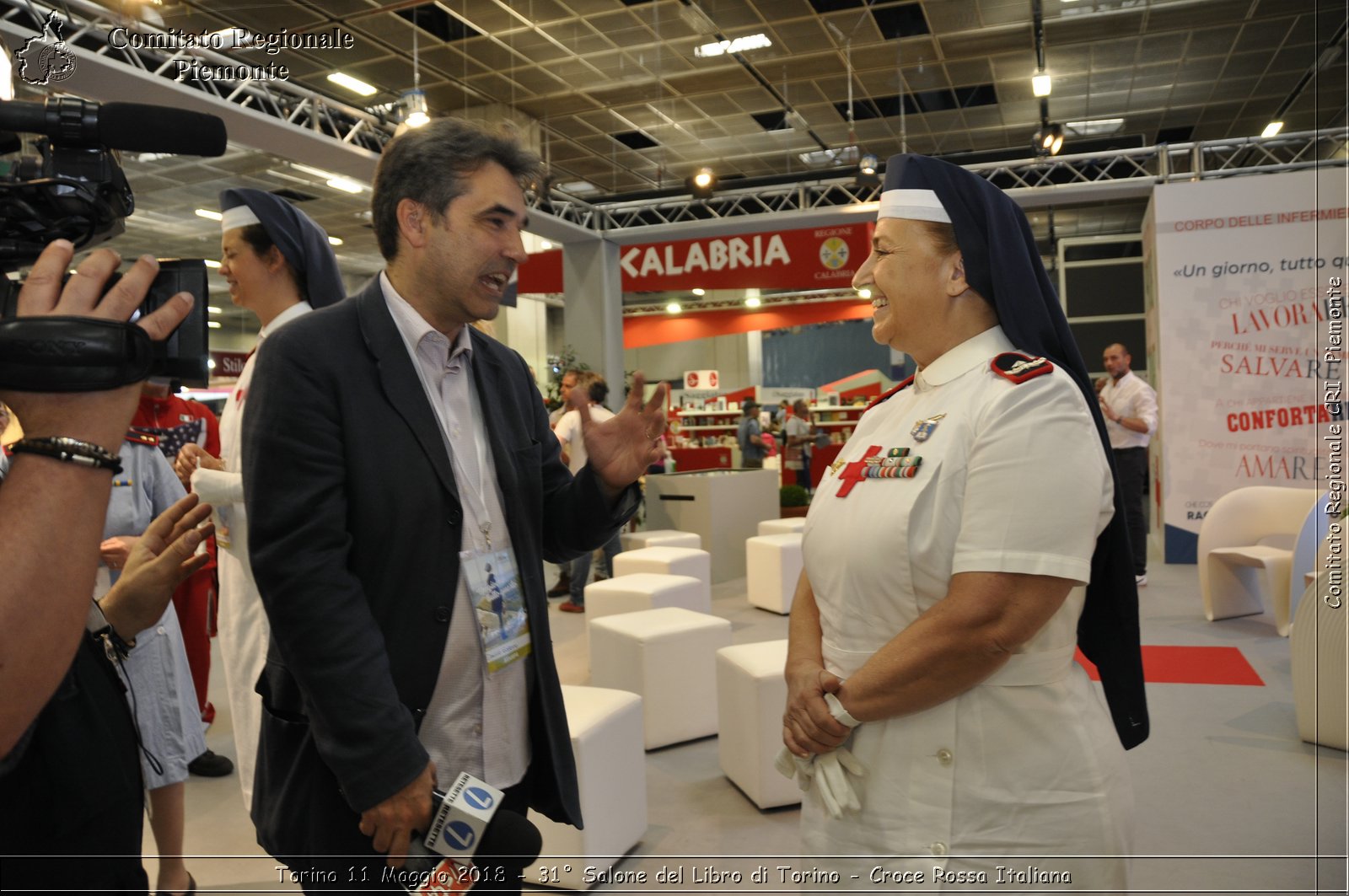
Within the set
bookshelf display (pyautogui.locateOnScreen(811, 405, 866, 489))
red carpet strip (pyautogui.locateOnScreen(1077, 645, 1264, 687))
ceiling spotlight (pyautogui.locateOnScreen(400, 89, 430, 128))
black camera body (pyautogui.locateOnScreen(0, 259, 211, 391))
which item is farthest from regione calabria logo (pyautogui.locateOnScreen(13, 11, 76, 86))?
bookshelf display (pyautogui.locateOnScreen(811, 405, 866, 489))

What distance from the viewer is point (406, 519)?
131 centimetres

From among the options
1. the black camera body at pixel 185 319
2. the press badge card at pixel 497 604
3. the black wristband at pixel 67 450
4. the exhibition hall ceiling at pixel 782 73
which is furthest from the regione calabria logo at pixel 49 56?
the black wristband at pixel 67 450

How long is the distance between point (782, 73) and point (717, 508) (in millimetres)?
5068

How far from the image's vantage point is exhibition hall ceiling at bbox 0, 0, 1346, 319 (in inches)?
336

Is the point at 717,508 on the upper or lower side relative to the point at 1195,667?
upper

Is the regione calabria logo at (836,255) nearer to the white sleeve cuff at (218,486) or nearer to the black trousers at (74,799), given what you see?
the white sleeve cuff at (218,486)

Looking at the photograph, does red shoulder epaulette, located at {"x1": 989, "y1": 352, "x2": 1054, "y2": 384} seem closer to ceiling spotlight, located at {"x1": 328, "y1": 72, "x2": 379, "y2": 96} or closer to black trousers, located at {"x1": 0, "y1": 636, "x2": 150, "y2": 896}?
black trousers, located at {"x1": 0, "y1": 636, "x2": 150, "y2": 896}

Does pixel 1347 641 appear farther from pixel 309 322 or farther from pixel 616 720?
pixel 309 322

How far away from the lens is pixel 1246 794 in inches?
124

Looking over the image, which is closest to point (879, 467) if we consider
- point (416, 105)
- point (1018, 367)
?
point (1018, 367)

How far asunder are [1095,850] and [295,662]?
119 cm

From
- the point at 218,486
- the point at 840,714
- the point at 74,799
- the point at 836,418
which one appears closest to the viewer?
the point at 74,799

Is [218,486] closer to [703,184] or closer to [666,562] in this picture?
[666,562]

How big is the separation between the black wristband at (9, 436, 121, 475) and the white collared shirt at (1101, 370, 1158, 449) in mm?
6883
